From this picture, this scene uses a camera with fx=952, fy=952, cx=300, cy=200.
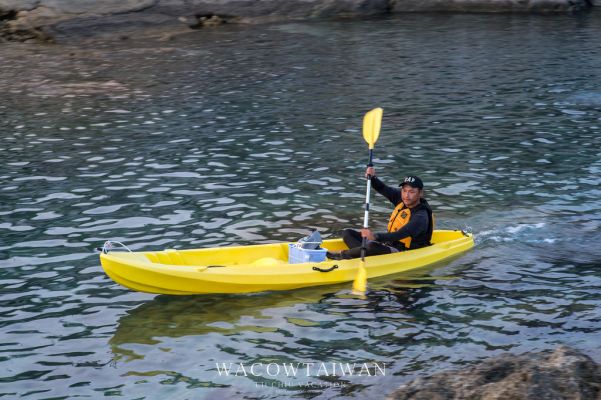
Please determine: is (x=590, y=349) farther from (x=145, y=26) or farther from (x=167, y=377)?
(x=145, y=26)

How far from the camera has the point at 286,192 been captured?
57.7 ft

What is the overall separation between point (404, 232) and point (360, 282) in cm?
122

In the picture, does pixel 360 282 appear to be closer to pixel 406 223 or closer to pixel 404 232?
pixel 404 232

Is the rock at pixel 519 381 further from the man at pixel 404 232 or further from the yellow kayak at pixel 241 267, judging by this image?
the man at pixel 404 232

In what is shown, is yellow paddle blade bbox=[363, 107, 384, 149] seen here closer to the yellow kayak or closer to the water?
the water

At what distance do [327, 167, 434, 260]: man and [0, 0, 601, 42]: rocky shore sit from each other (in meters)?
21.5

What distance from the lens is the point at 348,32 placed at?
110ft

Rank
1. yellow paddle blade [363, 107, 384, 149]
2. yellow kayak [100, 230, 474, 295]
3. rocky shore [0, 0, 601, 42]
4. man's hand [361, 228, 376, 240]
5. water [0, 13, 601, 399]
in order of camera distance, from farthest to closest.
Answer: rocky shore [0, 0, 601, 42]
yellow paddle blade [363, 107, 384, 149]
man's hand [361, 228, 376, 240]
yellow kayak [100, 230, 474, 295]
water [0, 13, 601, 399]

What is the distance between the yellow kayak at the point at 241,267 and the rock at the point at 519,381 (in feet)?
14.4

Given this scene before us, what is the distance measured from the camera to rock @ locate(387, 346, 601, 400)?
8.42m

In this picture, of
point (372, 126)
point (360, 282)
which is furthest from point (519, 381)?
point (372, 126)

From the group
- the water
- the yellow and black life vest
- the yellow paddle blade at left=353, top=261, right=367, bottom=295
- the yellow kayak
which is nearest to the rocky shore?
the water

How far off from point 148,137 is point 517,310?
11.2 meters

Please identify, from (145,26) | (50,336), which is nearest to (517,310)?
(50,336)
